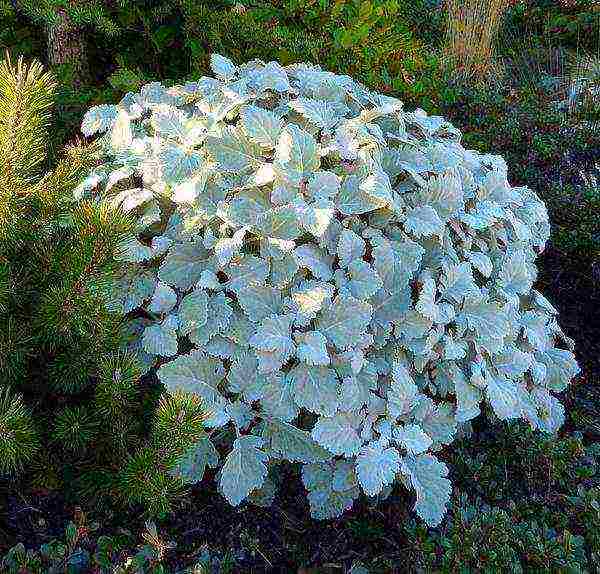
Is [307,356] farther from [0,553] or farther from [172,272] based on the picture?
[0,553]

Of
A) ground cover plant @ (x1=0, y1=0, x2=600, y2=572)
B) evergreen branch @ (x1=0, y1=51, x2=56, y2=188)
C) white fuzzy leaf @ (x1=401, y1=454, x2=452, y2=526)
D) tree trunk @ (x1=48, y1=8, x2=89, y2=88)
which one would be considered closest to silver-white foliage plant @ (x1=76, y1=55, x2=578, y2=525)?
white fuzzy leaf @ (x1=401, y1=454, x2=452, y2=526)

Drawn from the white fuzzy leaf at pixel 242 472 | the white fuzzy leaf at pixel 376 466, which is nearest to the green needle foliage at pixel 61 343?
the white fuzzy leaf at pixel 242 472

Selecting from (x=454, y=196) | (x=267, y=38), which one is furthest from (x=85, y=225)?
(x=267, y=38)

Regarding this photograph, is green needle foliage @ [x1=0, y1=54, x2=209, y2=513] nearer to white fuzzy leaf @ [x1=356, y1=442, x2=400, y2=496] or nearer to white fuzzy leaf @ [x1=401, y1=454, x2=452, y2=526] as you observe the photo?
white fuzzy leaf @ [x1=356, y1=442, x2=400, y2=496]

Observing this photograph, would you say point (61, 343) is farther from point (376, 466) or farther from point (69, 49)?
point (69, 49)

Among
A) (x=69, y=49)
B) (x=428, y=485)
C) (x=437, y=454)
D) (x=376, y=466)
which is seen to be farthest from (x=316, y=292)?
(x=69, y=49)

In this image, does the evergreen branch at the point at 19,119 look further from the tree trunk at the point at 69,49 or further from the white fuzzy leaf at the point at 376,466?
the tree trunk at the point at 69,49
